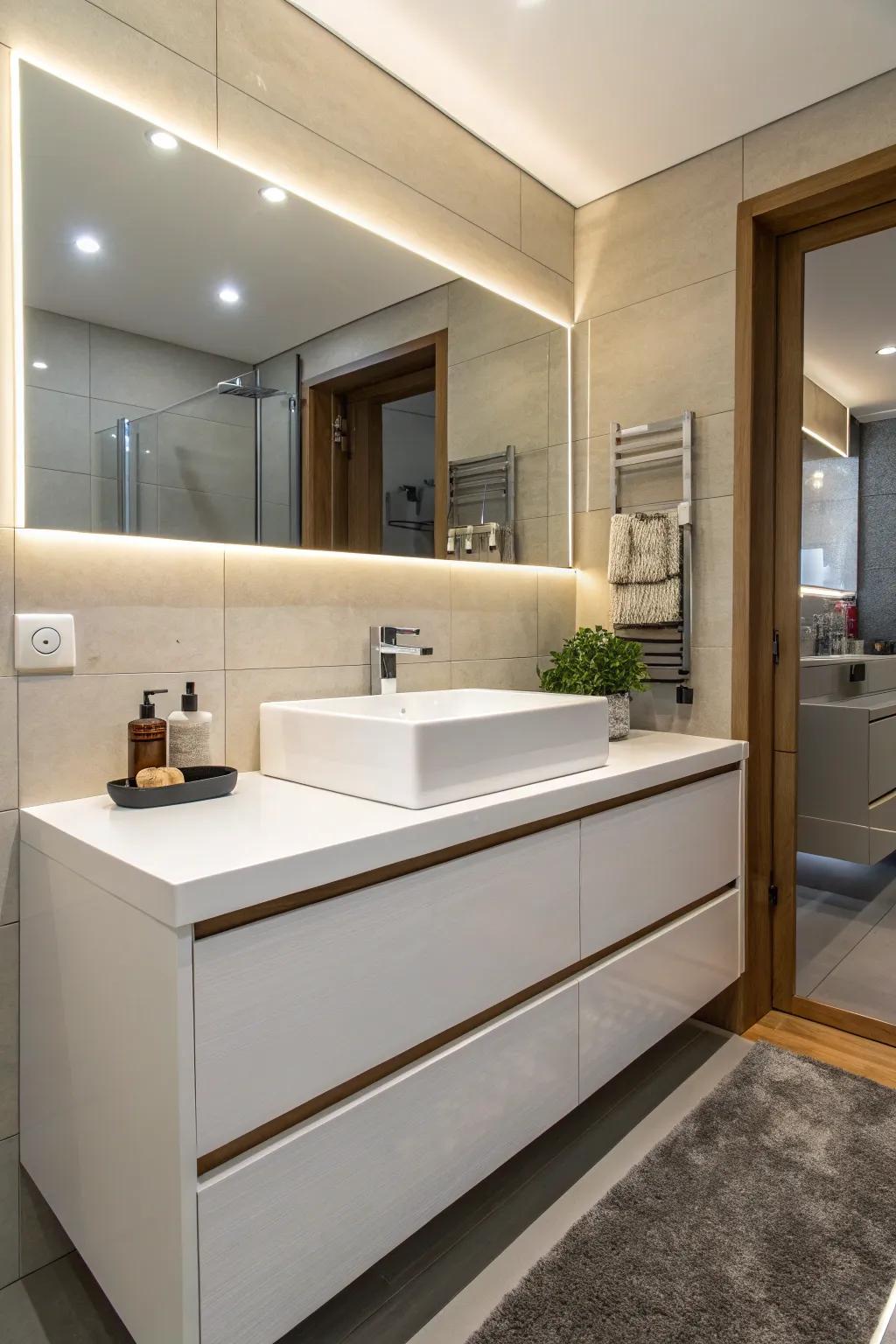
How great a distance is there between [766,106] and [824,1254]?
257 cm

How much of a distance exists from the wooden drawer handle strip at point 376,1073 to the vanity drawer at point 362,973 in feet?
0.05

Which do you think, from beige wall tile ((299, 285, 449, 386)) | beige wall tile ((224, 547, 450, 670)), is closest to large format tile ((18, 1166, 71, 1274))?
beige wall tile ((224, 547, 450, 670))

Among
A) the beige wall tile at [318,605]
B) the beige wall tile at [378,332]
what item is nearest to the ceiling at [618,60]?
the beige wall tile at [378,332]

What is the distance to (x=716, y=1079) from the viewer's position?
6.50 ft

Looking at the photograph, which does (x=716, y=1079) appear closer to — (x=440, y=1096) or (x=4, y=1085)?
(x=440, y=1096)

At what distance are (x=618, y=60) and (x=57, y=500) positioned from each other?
1672 mm

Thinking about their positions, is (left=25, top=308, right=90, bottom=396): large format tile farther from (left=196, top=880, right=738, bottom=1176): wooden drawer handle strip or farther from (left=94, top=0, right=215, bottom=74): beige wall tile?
(left=196, top=880, right=738, bottom=1176): wooden drawer handle strip

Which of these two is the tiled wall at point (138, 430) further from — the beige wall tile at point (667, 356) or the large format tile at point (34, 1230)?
the beige wall tile at point (667, 356)

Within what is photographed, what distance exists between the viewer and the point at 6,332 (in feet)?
4.27

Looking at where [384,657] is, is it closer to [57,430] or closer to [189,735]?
[189,735]

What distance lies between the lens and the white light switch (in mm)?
1302

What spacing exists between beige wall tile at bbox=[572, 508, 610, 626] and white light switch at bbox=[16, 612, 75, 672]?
161 centimetres

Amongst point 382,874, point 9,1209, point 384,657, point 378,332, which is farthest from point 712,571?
point 9,1209

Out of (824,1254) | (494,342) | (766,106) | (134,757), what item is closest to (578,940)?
(824,1254)
